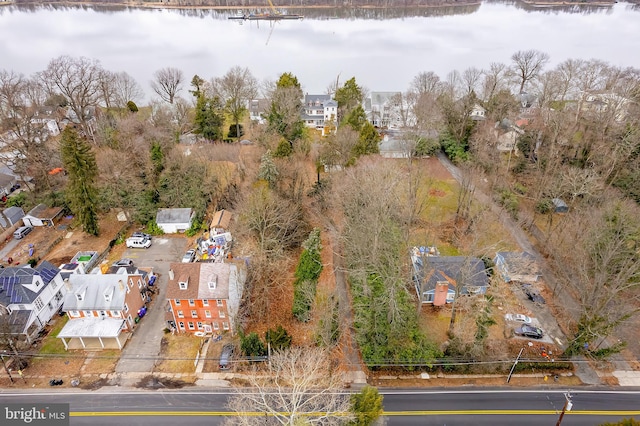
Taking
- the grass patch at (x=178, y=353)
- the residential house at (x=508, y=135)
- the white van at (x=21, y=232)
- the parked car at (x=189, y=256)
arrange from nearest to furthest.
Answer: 1. the grass patch at (x=178, y=353)
2. the parked car at (x=189, y=256)
3. the white van at (x=21, y=232)
4. the residential house at (x=508, y=135)

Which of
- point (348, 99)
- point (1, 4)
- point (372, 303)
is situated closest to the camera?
point (372, 303)

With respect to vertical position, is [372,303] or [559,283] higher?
[372,303]

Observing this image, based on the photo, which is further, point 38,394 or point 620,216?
point 620,216

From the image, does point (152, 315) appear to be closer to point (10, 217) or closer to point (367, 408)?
point (367, 408)

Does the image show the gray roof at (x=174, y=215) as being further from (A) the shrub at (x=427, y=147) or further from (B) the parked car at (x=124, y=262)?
(A) the shrub at (x=427, y=147)

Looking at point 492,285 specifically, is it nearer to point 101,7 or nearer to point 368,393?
point 368,393

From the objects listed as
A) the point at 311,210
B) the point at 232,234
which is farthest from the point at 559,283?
the point at 232,234

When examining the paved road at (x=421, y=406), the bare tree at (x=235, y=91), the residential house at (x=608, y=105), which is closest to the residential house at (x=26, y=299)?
the paved road at (x=421, y=406)
